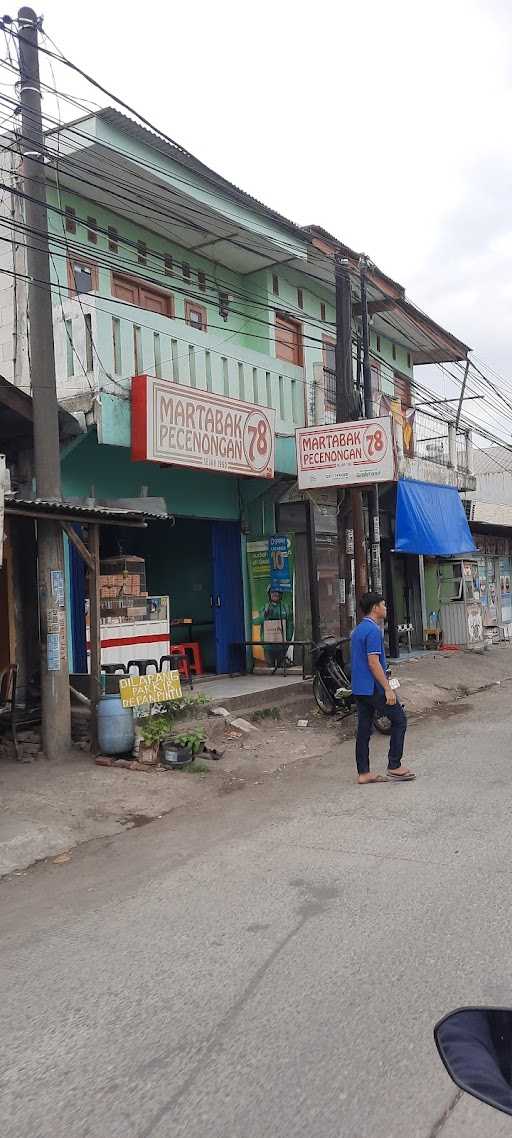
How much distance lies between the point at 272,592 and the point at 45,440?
666cm

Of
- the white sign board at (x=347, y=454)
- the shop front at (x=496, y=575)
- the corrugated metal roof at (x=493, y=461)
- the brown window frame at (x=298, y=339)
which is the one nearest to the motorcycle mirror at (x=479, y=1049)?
the white sign board at (x=347, y=454)

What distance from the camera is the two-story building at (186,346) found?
1130 centimetres

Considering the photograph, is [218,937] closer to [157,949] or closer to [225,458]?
[157,949]

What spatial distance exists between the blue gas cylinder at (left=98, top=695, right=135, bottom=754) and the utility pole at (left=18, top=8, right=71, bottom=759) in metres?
0.44

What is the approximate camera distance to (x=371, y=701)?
820 cm

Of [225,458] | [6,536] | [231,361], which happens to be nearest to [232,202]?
[231,361]

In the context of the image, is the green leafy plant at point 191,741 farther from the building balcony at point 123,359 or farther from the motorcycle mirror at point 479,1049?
the motorcycle mirror at point 479,1049

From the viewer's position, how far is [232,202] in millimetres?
13586

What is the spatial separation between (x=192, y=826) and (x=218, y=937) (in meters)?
2.68

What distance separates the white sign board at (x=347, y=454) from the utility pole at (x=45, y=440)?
5.04 m

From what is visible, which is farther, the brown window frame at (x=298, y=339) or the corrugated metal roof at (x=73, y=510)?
the brown window frame at (x=298, y=339)

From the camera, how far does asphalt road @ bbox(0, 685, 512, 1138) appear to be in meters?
3.03

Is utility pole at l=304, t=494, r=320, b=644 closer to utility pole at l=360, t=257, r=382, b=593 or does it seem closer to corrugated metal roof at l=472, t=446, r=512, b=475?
utility pole at l=360, t=257, r=382, b=593

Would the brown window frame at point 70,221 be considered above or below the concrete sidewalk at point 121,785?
above
